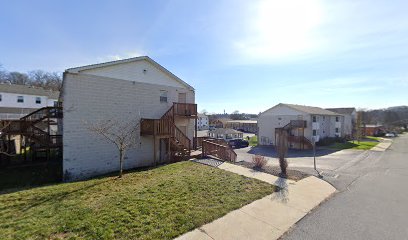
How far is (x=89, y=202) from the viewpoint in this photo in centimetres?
739

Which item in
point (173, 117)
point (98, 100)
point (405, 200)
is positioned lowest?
point (405, 200)

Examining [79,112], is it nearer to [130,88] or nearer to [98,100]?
[98,100]

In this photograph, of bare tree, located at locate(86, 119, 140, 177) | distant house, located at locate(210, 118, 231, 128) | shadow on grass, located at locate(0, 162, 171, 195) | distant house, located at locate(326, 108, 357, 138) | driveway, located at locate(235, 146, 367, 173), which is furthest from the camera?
distant house, located at locate(210, 118, 231, 128)

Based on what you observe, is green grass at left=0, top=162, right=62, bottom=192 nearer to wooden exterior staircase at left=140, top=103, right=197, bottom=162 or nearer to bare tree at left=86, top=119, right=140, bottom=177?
bare tree at left=86, top=119, right=140, bottom=177

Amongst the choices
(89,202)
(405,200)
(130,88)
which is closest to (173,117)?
(130,88)

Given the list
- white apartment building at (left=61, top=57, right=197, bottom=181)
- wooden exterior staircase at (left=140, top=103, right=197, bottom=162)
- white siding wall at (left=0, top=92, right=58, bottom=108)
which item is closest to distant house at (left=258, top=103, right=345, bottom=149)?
wooden exterior staircase at (left=140, top=103, right=197, bottom=162)

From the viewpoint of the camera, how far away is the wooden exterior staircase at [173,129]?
1442 centimetres

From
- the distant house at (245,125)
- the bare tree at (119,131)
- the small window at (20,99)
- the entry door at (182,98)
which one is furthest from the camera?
the distant house at (245,125)

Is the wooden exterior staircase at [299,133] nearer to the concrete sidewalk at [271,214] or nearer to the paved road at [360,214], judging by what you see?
the paved road at [360,214]

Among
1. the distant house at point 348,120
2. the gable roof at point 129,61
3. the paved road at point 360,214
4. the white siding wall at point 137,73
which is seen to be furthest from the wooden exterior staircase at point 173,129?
the distant house at point 348,120

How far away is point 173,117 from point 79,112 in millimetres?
5977

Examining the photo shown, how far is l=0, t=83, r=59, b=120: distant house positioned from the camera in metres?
35.4

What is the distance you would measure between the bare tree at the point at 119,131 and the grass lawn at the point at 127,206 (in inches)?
142

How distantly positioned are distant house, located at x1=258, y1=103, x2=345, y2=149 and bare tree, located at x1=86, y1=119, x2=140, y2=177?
22515 millimetres
